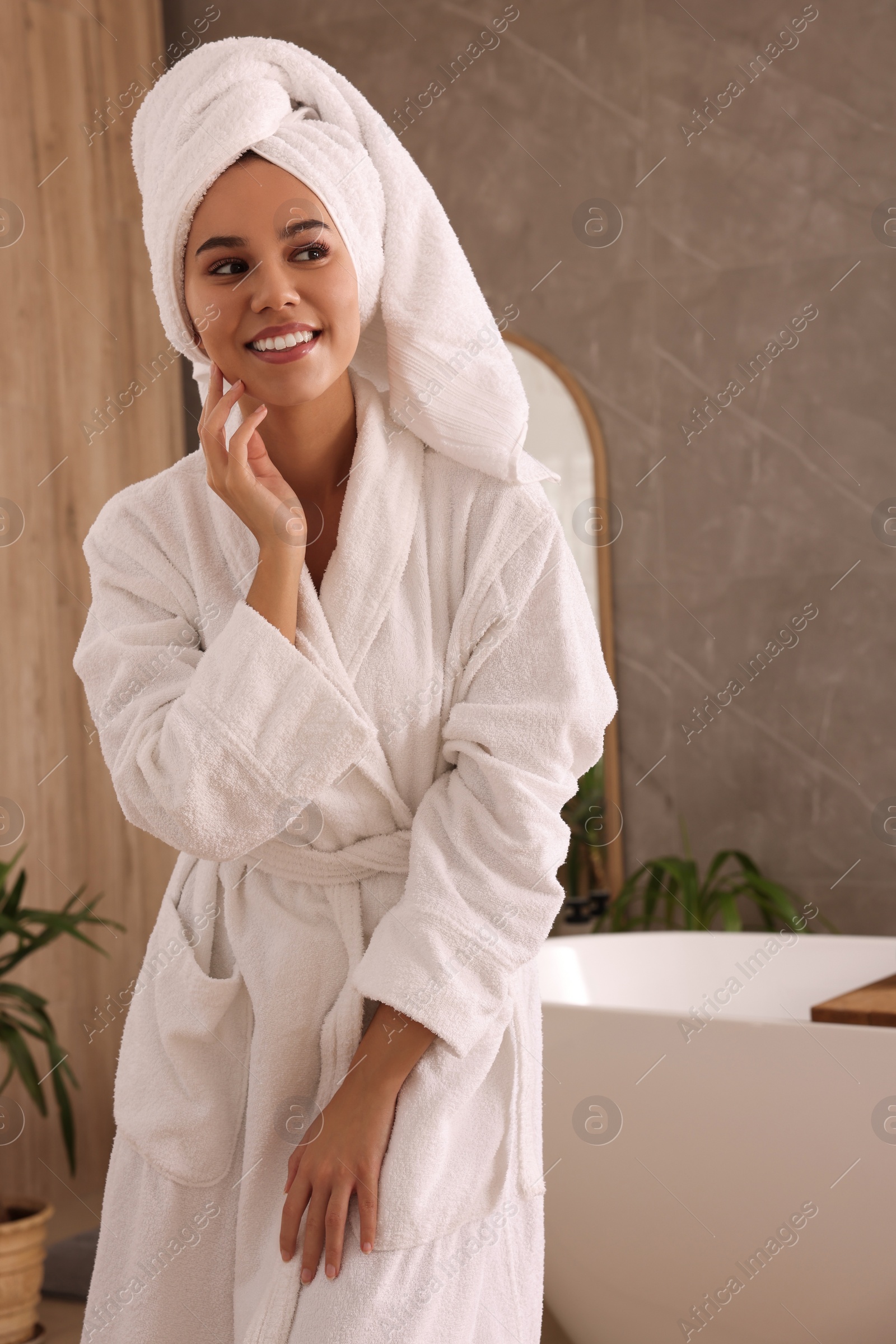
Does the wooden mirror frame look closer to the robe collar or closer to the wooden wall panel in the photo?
the wooden wall panel

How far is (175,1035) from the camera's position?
1063 millimetres

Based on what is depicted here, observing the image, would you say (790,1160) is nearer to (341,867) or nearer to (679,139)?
(341,867)

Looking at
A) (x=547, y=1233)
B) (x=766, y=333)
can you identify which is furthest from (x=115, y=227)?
(x=547, y=1233)

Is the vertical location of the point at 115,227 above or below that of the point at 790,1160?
above

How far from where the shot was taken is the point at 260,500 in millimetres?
1037

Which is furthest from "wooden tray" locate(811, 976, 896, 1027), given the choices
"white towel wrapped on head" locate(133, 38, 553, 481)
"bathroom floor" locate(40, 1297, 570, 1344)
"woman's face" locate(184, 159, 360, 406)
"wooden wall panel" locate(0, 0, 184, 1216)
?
"wooden wall panel" locate(0, 0, 184, 1216)

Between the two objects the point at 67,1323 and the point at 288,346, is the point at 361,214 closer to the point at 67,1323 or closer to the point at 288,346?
the point at 288,346

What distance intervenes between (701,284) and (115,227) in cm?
146

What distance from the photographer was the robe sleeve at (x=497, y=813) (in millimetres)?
981

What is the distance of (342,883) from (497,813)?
159mm

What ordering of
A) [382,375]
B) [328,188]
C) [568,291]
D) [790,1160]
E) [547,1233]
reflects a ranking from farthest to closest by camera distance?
[568,291]
[547,1233]
[790,1160]
[382,375]
[328,188]

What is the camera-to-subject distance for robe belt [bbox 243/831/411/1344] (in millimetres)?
1026

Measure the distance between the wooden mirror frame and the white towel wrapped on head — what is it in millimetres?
1938

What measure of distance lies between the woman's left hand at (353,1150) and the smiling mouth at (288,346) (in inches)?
20.6
